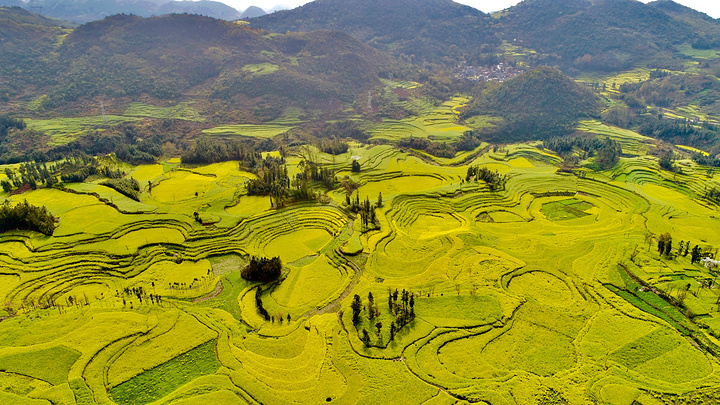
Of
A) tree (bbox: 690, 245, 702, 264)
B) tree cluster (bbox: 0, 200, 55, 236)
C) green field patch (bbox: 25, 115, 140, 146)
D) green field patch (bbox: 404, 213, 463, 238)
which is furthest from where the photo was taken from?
green field patch (bbox: 25, 115, 140, 146)

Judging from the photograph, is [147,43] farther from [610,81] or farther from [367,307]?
[610,81]

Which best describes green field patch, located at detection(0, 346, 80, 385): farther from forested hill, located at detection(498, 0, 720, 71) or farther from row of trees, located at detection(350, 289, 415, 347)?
forested hill, located at detection(498, 0, 720, 71)

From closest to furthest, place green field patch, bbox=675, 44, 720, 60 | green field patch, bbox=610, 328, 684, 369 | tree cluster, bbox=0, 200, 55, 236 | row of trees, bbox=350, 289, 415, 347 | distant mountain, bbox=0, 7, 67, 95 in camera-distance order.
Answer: green field patch, bbox=610, 328, 684, 369
row of trees, bbox=350, 289, 415, 347
tree cluster, bbox=0, 200, 55, 236
distant mountain, bbox=0, 7, 67, 95
green field patch, bbox=675, 44, 720, 60

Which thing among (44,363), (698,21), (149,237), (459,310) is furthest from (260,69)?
(698,21)

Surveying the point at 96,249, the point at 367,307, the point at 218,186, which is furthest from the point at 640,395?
the point at 218,186

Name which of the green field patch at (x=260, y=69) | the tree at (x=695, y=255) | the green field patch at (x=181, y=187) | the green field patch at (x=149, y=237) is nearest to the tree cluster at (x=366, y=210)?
the green field patch at (x=149, y=237)

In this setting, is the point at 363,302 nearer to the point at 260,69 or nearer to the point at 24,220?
the point at 24,220

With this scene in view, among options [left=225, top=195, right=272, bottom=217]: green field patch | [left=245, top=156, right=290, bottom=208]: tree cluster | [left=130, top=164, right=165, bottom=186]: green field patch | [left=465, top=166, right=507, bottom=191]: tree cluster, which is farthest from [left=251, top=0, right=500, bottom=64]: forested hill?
[left=225, top=195, right=272, bottom=217]: green field patch
